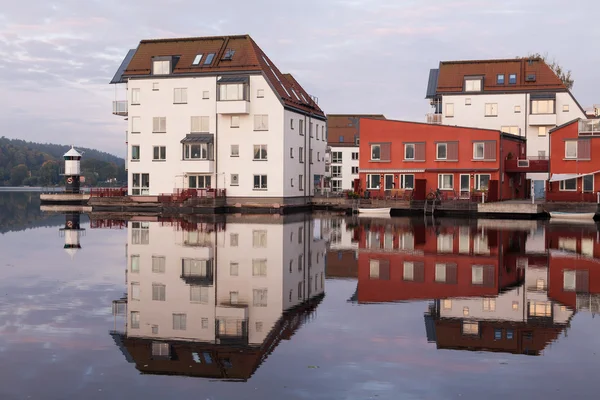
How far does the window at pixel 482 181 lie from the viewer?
5312cm

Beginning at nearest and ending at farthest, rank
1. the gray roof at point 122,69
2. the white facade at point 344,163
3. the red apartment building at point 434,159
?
1. the red apartment building at point 434,159
2. the gray roof at point 122,69
3. the white facade at point 344,163

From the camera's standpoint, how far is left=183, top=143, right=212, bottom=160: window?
185 ft

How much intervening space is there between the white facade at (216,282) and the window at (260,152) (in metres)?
24.5

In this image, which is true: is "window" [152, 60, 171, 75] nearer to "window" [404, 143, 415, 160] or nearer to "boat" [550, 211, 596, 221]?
A: "window" [404, 143, 415, 160]

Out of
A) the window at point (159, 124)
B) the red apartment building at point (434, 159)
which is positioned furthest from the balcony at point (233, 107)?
the red apartment building at point (434, 159)

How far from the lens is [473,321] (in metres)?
13.1

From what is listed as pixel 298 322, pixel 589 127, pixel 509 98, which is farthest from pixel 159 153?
pixel 298 322

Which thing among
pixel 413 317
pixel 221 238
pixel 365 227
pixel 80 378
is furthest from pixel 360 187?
pixel 80 378

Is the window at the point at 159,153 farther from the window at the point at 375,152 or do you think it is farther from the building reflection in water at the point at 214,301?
the building reflection in water at the point at 214,301

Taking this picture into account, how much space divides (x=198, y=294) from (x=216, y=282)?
171 cm

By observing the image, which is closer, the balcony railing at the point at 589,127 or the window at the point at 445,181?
the balcony railing at the point at 589,127

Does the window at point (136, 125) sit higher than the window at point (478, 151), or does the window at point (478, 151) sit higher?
the window at point (136, 125)

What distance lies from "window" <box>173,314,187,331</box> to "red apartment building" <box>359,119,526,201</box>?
132ft

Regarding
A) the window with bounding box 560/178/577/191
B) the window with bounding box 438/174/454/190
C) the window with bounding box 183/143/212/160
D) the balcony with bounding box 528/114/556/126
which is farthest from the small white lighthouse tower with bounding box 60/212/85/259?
the balcony with bounding box 528/114/556/126
